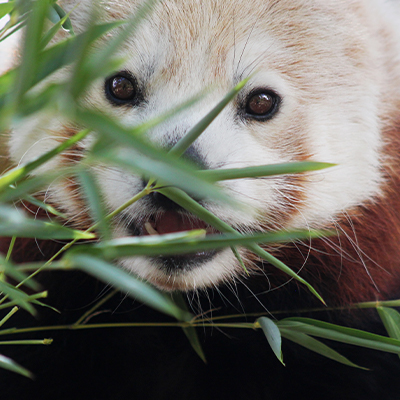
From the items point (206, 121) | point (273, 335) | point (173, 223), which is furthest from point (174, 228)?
point (206, 121)

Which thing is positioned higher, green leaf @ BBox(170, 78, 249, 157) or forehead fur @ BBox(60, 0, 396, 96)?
forehead fur @ BBox(60, 0, 396, 96)

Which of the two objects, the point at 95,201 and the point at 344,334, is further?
the point at 344,334

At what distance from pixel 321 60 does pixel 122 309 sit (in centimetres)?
83

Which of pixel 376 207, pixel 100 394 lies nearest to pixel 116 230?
pixel 100 394

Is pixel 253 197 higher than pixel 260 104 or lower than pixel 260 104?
lower

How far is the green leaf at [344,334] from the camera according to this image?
3.03 ft

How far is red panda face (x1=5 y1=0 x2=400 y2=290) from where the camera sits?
44.6 inches

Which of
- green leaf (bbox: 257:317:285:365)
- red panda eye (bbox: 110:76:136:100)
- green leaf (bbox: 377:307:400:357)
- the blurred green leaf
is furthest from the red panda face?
the blurred green leaf

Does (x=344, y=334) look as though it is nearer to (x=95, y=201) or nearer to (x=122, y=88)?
(x=95, y=201)

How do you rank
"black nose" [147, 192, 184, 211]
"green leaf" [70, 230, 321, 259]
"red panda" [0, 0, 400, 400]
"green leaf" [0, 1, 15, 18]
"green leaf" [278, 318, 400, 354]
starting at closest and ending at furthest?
"green leaf" [70, 230, 321, 259] → "green leaf" [0, 1, 15, 18] → "green leaf" [278, 318, 400, 354] → "black nose" [147, 192, 184, 211] → "red panda" [0, 0, 400, 400]

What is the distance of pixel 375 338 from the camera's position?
3.08 feet

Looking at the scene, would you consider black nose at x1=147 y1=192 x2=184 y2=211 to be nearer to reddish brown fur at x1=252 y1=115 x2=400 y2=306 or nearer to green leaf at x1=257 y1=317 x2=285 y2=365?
green leaf at x1=257 y1=317 x2=285 y2=365

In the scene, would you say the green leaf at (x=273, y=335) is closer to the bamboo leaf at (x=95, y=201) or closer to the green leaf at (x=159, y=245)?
the green leaf at (x=159, y=245)

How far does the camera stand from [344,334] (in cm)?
97
